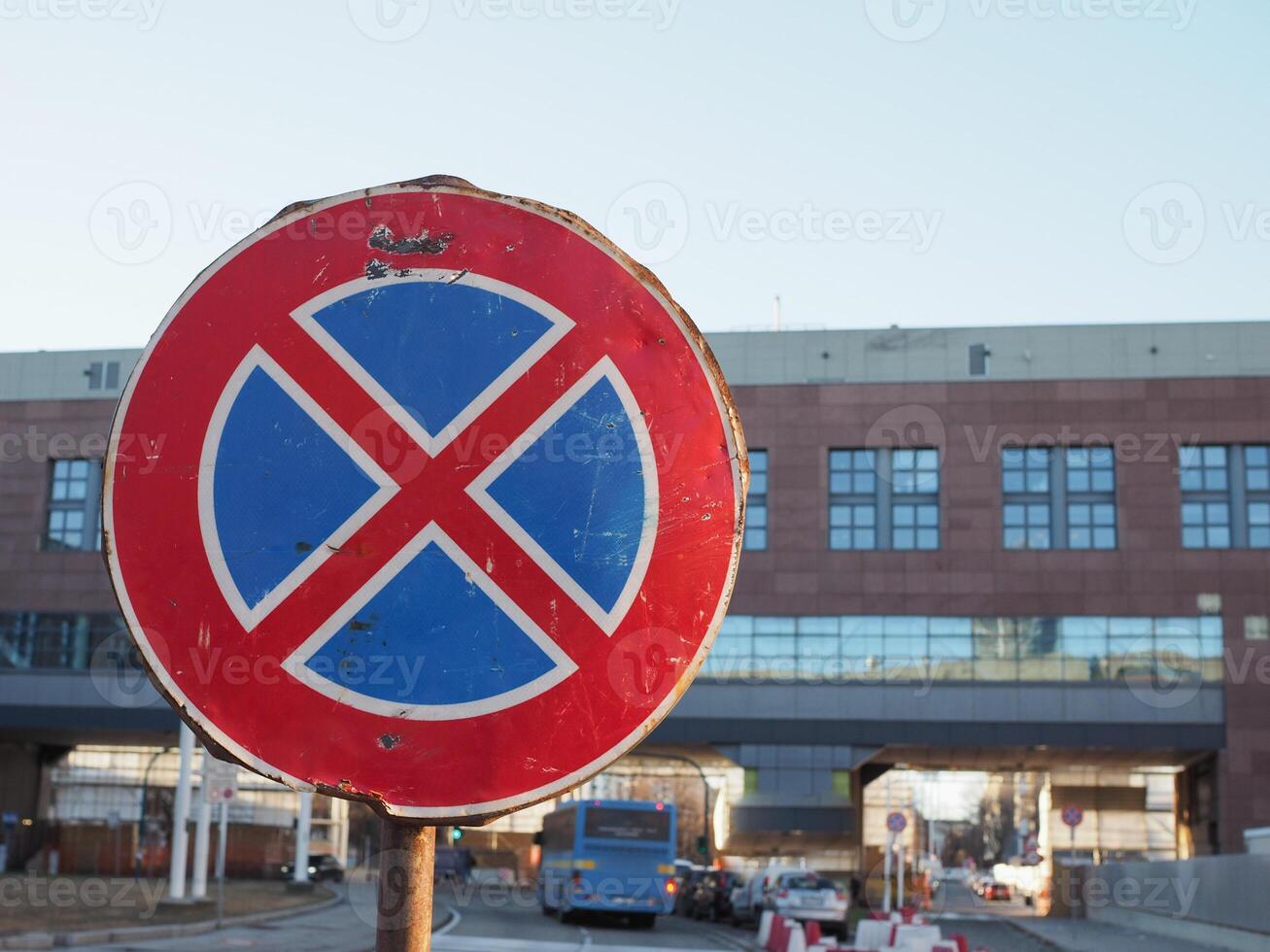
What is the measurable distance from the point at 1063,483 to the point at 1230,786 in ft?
36.6

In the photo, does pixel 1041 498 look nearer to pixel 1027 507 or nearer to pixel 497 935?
pixel 1027 507

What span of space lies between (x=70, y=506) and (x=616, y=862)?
99.0ft

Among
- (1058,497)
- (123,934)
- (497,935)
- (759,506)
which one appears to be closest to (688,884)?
(759,506)

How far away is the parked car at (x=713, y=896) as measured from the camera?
4244cm

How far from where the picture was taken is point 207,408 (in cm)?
192

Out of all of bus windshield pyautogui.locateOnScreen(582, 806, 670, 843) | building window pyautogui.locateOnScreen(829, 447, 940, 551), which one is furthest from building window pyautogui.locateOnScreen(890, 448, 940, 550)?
bus windshield pyautogui.locateOnScreen(582, 806, 670, 843)

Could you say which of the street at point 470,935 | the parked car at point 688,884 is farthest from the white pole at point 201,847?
the parked car at point 688,884

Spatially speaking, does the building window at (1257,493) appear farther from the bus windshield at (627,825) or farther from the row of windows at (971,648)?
the bus windshield at (627,825)

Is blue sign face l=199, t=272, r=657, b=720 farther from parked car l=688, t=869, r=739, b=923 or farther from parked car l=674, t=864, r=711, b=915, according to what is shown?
parked car l=674, t=864, r=711, b=915

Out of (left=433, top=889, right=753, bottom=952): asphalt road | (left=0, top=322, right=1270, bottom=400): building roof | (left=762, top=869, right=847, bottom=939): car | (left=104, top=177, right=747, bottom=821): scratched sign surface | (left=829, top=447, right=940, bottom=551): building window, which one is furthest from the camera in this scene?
(left=829, top=447, right=940, bottom=551): building window

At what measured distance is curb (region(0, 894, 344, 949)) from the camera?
1934cm

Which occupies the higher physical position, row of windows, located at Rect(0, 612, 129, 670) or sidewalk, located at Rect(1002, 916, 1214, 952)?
row of windows, located at Rect(0, 612, 129, 670)

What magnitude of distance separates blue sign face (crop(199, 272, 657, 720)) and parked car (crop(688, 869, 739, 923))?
41.0 meters

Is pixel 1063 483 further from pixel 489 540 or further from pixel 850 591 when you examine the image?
pixel 489 540
